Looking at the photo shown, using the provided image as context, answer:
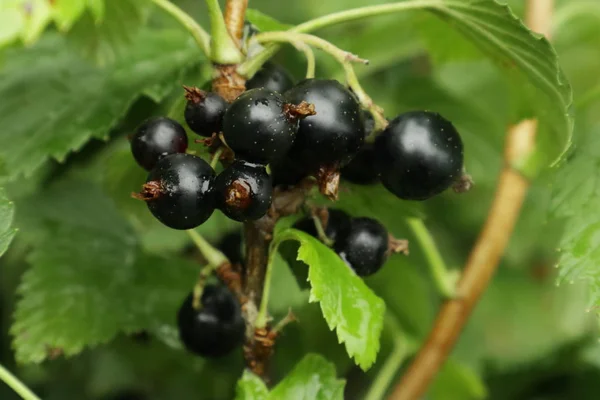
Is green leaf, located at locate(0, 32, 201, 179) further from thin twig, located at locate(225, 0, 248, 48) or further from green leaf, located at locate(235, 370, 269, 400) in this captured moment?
green leaf, located at locate(235, 370, 269, 400)

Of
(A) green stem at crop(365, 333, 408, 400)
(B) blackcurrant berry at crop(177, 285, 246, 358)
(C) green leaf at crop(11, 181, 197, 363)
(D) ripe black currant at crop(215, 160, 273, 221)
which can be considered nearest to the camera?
(D) ripe black currant at crop(215, 160, 273, 221)

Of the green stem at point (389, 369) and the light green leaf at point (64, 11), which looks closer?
the light green leaf at point (64, 11)

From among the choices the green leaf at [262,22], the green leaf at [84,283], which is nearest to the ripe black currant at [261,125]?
the green leaf at [262,22]

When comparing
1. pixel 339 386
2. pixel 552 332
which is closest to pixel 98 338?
pixel 339 386

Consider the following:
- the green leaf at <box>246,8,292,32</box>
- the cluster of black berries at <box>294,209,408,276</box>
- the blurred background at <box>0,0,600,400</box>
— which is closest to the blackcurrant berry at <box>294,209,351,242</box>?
the cluster of black berries at <box>294,209,408,276</box>

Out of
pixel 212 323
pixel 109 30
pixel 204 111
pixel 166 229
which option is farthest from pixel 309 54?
pixel 166 229

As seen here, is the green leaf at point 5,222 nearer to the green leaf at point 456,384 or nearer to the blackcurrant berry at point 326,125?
the blackcurrant berry at point 326,125
